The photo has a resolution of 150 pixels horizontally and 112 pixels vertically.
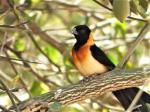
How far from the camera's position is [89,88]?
2885 millimetres

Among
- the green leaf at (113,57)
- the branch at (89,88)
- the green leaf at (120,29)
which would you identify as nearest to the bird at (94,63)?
the branch at (89,88)

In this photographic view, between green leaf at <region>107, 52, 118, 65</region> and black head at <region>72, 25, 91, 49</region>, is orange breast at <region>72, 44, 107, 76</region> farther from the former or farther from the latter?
green leaf at <region>107, 52, 118, 65</region>

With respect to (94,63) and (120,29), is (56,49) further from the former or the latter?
(94,63)

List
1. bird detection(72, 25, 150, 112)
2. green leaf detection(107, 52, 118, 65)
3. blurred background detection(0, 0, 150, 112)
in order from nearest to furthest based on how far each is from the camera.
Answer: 1. bird detection(72, 25, 150, 112)
2. blurred background detection(0, 0, 150, 112)
3. green leaf detection(107, 52, 118, 65)

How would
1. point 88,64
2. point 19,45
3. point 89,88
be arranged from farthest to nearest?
point 19,45
point 88,64
point 89,88

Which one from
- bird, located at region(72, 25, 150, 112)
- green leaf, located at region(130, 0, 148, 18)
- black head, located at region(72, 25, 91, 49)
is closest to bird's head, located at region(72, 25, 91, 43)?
black head, located at region(72, 25, 91, 49)

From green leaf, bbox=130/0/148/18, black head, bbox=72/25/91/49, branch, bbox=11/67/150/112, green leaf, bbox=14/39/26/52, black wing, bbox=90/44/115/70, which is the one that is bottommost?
branch, bbox=11/67/150/112

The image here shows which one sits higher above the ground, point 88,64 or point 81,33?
point 81,33

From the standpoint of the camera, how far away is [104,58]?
3.67 meters

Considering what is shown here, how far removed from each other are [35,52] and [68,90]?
215cm

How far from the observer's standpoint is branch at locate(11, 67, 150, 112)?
275 cm

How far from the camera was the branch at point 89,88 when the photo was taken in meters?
2.75

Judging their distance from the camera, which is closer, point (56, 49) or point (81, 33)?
point (81, 33)

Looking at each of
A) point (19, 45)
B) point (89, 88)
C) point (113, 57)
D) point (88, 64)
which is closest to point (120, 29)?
point (113, 57)
